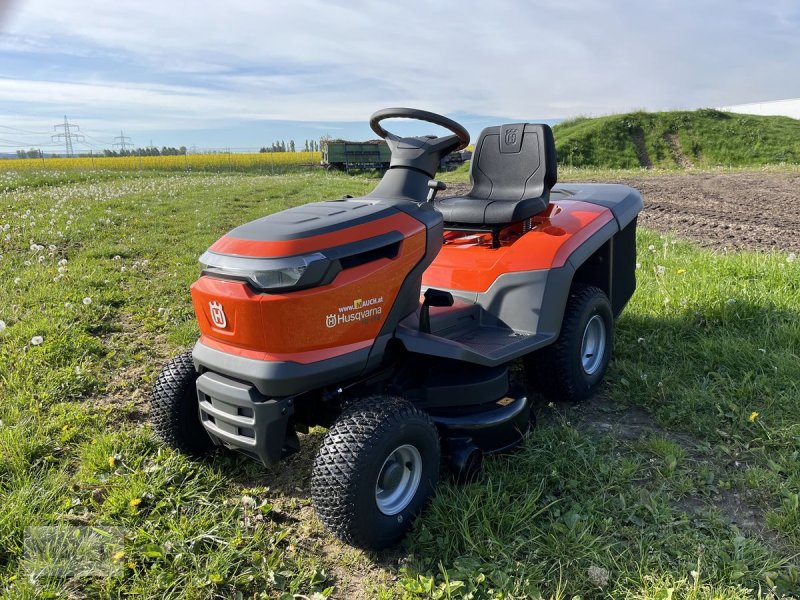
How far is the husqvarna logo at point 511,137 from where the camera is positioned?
3.64 meters

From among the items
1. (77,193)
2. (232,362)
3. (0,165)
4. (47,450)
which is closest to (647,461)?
(232,362)

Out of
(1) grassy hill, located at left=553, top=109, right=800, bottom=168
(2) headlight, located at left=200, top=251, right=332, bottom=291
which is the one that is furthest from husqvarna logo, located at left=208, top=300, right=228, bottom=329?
(1) grassy hill, located at left=553, top=109, right=800, bottom=168

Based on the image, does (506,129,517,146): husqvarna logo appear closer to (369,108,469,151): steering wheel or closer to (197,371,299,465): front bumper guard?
(369,108,469,151): steering wheel

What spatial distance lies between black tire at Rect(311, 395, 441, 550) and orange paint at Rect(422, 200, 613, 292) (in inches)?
43.7

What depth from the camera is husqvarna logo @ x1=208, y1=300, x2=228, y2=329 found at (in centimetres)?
215

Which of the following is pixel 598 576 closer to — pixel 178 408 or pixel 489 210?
pixel 178 408

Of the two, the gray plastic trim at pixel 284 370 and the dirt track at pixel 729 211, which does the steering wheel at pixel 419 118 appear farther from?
the dirt track at pixel 729 211

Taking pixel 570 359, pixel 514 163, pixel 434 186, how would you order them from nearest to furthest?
1. pixel 434 186
2. pixel 570 359
3. pixel 514 163

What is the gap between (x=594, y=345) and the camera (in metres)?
3.47

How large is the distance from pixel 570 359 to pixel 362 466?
4.92ft

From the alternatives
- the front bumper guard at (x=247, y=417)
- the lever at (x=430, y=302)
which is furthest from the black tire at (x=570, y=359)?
the front bumper guard at (x=247, y=417)

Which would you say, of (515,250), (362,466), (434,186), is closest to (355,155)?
(515,250)

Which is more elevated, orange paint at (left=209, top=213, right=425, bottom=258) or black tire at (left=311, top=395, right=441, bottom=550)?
orange paint at (left=209, top=213, right=425, bottom=258)

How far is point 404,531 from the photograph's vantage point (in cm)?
225
